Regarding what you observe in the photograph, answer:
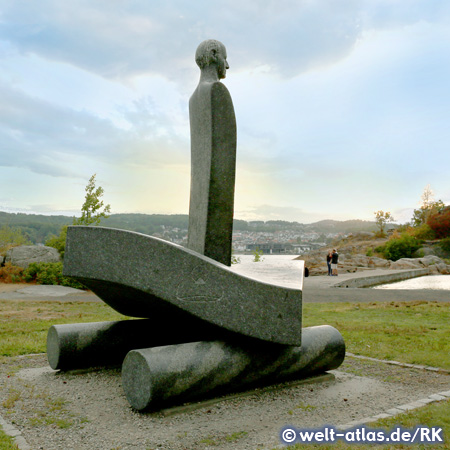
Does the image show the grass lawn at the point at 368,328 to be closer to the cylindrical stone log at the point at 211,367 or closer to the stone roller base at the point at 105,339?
the cylindrical stone log at the point at 211,367

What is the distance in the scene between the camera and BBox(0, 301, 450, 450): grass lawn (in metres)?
4.14

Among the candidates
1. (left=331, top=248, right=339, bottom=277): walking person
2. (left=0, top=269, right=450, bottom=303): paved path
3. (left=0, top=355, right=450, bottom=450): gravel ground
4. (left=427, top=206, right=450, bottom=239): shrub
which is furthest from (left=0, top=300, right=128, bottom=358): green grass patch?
(left=427, top=206, right=450, bottom=239): shrub

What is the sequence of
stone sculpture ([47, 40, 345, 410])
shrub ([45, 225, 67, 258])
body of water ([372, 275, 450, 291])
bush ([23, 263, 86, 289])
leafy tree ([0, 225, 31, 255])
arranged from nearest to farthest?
stone sculpture ([47, 40, 345, 410])
bush ([23, 263, 86, 289])
body of water ([372, 275, 450, 291])
shrub ([45, 225, 67, 258])
leafy tree ([0, 225, 31, 255])

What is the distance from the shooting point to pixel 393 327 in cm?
885

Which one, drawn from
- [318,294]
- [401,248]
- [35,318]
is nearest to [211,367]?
[35,318]

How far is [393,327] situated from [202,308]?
5930 mm

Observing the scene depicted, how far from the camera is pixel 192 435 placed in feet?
11.8

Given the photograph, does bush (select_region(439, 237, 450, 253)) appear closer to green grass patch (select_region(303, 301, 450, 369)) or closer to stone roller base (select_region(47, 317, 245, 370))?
green grass patch (select_region(303, 301, 450, 369))

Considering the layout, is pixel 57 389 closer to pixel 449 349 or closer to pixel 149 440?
pixel 149 440

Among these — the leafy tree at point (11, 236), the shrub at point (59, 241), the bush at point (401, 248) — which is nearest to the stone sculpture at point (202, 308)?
the shrub at point (59, 241)

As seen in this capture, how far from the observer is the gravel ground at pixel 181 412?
352cm

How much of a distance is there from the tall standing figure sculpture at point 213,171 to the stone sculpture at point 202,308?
0.01 metres

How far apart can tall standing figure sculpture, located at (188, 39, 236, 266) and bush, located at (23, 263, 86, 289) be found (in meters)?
14.5

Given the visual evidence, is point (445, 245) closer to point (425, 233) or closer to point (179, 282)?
point (425, 233)
